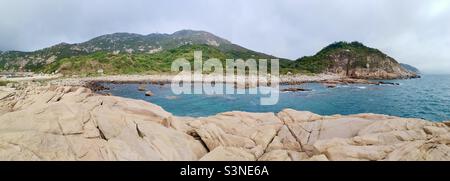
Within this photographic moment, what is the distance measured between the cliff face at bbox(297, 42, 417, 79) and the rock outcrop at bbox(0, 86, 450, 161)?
5829 inches

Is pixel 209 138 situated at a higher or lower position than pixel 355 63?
lower

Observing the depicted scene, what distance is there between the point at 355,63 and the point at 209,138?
169249 mm

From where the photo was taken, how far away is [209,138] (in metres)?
15.3

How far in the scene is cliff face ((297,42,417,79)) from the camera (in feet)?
515

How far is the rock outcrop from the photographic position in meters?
11.0

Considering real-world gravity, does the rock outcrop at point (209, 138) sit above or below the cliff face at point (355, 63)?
below

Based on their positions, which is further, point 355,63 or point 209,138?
point 355,63

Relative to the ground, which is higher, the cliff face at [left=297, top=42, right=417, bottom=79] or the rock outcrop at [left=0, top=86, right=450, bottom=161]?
the cliff face at [left=297, top=42, right=417, bottom=79]

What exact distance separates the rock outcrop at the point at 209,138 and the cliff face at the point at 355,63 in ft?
486

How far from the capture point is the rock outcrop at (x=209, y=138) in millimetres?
11016

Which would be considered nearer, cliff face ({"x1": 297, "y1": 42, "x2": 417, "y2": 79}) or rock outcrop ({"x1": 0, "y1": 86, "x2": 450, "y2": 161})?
rock outcrop ({"x1": 0, "y1": 86, "x2": 450, "y2": 161})

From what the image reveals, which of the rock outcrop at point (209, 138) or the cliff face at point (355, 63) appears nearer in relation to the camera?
the rock outcrop at point (209, 138)
